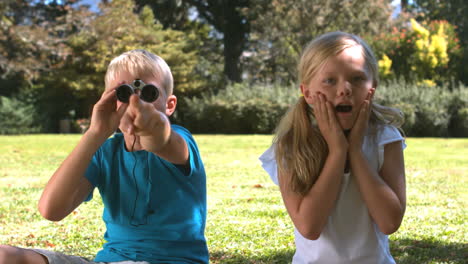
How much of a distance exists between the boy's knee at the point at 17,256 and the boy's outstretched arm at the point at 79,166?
0.24m

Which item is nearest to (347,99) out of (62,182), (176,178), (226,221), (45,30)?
(176,178)

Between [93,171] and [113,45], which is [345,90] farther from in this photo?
[113,45]

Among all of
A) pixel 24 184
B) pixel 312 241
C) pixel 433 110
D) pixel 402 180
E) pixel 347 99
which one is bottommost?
pixel 433 110

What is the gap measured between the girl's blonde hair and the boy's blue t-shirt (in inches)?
15.3

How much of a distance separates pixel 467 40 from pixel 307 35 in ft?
36.6

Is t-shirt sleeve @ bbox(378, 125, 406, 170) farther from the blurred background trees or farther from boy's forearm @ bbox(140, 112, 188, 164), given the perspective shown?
the blurred background trees

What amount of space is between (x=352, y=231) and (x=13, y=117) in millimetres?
25557

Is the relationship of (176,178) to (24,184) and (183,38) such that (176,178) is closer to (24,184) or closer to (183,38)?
(24,184)

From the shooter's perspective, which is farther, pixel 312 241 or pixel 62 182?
pixel 312 241

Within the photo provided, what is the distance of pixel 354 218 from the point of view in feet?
7.43

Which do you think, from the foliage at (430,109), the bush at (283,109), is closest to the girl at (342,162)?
the bush at (283,109)

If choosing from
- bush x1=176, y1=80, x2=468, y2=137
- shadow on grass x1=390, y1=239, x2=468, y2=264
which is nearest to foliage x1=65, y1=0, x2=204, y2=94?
bush x1=176, y1=80, x2=468, y2=137

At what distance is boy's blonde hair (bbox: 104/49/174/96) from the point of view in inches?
90.5

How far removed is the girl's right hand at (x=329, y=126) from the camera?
2.13 m
